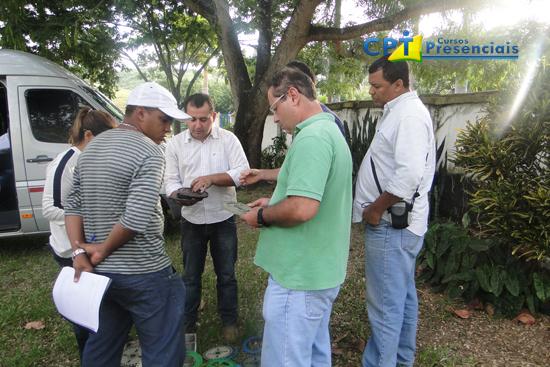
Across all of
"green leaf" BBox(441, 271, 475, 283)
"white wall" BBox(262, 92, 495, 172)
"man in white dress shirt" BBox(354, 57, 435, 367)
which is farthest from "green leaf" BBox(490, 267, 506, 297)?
"white wall" BBox(262, 92, 495, 172)

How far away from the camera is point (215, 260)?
311 cm

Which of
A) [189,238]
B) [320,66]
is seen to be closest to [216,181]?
[189,238]

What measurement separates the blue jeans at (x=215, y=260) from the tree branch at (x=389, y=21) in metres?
5.41

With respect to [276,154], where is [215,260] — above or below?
below

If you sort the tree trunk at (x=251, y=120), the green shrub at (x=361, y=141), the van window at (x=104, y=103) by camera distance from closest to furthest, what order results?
the van window at (x=104, y=103) → the green shrub at (x=361, y=141) → the tree trunk at (x=251, y=120)

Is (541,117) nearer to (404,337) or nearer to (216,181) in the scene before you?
(404,337)

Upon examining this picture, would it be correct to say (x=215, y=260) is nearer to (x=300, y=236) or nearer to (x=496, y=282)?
(x=300, y=236)

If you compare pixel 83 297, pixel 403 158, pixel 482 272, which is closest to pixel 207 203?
pixel 83 297

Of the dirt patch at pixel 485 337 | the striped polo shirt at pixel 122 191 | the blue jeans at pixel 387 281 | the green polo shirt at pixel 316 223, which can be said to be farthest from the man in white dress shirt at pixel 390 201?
the striped polo shirt at pixel 122 191

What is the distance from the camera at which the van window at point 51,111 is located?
4980 mm

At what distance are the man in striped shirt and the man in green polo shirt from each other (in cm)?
49

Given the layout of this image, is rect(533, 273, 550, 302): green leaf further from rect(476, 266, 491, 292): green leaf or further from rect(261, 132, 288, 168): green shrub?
rect(261, 132, 288, 168): green shrub

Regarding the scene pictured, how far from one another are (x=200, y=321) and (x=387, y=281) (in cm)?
176

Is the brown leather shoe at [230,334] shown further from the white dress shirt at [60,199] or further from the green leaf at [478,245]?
the green leaf at [478,245]
